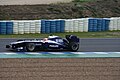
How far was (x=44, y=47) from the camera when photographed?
19.2m

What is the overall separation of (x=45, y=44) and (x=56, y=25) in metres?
10.2

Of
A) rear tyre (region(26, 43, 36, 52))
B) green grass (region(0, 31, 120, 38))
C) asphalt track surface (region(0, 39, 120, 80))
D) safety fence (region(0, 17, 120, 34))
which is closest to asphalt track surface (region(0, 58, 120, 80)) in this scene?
asphalt track surface (region(0, 39, 120, 80))

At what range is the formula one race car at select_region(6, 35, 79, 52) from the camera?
18.9 metres

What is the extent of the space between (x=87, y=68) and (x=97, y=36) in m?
14.7

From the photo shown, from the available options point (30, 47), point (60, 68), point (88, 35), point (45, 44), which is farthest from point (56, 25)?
point (60, 68)

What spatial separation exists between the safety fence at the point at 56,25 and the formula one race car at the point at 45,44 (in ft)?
28.9

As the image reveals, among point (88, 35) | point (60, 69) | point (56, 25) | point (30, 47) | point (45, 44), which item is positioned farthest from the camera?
point (56, 25)

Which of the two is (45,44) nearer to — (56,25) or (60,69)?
(60,69)

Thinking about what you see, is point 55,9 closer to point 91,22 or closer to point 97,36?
point 91,22

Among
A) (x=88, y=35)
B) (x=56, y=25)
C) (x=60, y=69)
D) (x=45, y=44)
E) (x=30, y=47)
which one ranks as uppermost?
(x=56, y=25)

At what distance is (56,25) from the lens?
96.0 feet

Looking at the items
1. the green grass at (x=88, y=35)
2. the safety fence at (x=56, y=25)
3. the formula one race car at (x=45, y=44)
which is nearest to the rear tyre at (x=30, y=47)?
the formula one race car at (x=45, y=44)

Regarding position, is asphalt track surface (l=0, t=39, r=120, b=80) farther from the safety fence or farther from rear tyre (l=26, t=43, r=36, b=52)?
the safety fence

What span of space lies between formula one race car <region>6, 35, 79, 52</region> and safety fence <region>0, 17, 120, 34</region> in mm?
8798
